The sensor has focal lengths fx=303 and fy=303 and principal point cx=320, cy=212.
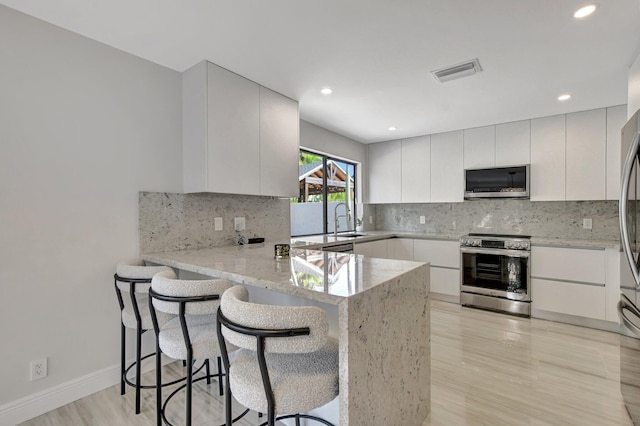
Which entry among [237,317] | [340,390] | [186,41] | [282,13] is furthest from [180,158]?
[340,390]

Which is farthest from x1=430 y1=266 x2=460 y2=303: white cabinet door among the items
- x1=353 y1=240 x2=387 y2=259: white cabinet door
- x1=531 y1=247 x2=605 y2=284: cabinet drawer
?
x1=531 y1=247 x2=605 y2=284: cabinet drawer

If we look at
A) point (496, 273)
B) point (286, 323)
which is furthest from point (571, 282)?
point (286, 323)

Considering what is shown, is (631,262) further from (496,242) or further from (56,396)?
→ (56,396)

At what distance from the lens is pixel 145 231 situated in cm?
234

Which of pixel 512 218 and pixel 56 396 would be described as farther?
pixel 512 218

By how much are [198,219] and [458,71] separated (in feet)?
8.31

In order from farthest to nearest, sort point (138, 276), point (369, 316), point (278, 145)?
point (278, 145), point (138, 276), point (369, 316)

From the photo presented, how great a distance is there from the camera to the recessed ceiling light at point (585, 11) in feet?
5.60

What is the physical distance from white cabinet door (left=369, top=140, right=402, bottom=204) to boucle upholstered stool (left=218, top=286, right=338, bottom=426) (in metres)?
3.87

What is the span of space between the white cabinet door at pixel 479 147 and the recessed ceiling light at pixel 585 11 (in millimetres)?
2321

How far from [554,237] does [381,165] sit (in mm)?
2517

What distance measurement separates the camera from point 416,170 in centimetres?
462

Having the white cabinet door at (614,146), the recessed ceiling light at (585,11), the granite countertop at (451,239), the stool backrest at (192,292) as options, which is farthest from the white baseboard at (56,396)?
the white cabinet door at (614,146)

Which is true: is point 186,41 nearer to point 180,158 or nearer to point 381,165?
point 180,158
